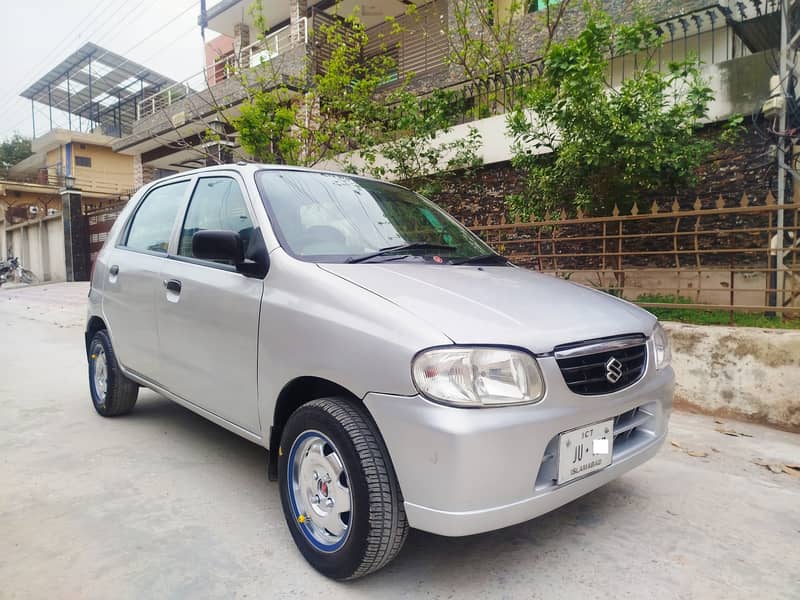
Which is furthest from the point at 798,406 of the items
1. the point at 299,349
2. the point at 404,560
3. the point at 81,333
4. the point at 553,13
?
the point at 81,333

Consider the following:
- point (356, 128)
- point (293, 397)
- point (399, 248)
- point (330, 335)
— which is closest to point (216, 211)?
point (399, 248)

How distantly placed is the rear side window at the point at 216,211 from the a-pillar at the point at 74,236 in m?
18.5

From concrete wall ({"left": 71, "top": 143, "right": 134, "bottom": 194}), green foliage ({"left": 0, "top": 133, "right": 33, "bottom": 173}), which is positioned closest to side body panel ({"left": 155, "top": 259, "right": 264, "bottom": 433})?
concrete wall ({"left": 71, "top": 143, "right": 134, "bottom": 194})

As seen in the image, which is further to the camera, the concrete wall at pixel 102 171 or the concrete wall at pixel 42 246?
the concrete wall at pixel 102 171

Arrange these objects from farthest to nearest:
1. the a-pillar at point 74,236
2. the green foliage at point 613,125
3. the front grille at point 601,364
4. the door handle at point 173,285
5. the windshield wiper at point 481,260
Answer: the a-pillar at point 74,236 < the green foliage at point 613,125 < the door handle at point 173,285 < the windshield wiper at point 481,260 < the front grille at point 601,364

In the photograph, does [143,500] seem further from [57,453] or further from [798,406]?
[798,406]

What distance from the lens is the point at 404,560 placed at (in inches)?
87.0

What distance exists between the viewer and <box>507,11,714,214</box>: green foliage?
214 inches

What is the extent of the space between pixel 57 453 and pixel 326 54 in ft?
39.3

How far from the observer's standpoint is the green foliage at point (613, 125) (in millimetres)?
5426

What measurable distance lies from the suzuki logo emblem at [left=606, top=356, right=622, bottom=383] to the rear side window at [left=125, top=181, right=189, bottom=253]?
8.51 feet

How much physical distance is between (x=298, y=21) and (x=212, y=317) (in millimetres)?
13199

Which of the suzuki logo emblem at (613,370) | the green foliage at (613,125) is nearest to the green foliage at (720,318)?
the green foliage at (613,125)

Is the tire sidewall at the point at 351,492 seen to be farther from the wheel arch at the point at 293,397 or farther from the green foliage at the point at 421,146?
the green foliage at the point at 421,146
